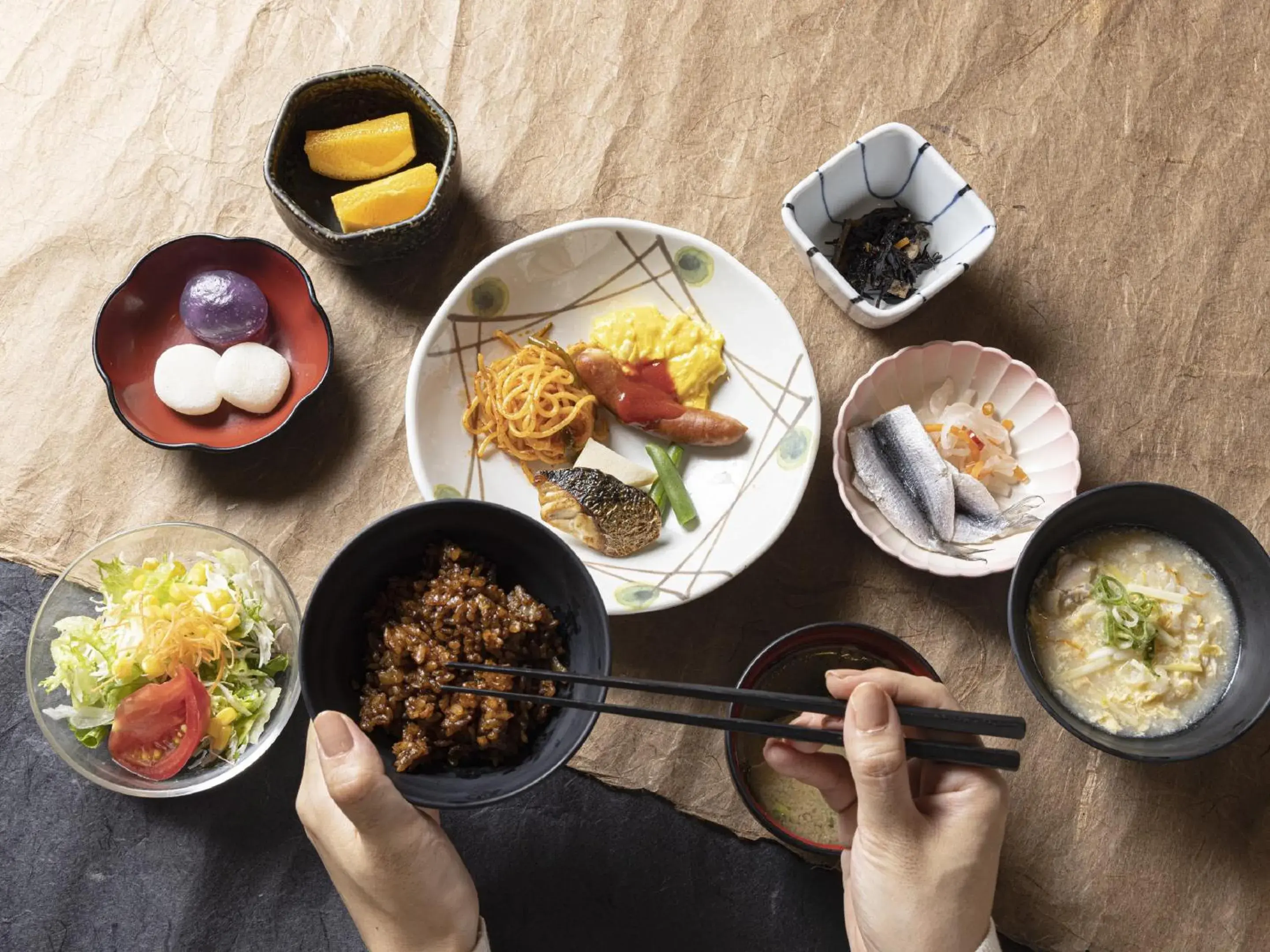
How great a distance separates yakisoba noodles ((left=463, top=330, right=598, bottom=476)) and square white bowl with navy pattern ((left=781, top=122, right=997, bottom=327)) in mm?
734

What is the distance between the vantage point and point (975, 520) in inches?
104

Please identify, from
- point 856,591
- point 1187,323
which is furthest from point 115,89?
point 1187,323

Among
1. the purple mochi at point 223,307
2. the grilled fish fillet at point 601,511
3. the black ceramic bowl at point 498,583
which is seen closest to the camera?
the black ceramic bowl at point 498,583

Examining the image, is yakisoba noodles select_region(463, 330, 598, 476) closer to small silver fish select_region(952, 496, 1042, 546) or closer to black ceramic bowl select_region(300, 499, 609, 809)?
black ceramic bowl select_region(300, 499, 609, 809)

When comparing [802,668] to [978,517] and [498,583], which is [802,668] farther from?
[498,583]

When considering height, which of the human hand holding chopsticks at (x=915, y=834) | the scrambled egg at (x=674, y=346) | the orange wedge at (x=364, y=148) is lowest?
the human hand holding chopsticks at (x=915, y=834)

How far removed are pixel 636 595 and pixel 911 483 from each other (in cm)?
79

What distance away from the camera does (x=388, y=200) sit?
2652 mm

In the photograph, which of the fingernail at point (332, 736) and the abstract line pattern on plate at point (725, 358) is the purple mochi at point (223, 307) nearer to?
the abstract line pattern on plate at point (725, 358)

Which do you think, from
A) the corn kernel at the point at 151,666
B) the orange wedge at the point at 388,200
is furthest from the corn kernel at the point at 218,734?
the orange wedge at the point at 388,200

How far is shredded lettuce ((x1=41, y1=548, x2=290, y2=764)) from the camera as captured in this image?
8.09ft

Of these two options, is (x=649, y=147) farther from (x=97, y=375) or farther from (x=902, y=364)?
(x=97, y=375)

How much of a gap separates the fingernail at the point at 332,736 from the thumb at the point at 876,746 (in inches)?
39.2

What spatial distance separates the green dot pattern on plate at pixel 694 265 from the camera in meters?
2.65
